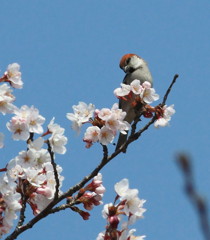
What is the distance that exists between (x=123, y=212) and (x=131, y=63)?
27.0ft

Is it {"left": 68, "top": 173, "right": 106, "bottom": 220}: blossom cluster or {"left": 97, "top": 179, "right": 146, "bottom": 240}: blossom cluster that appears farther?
{"left": 68, "top": 173, "right": 106, "bottom": 220}: blossom cluster

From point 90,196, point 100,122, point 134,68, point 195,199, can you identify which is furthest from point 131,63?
point 195,199

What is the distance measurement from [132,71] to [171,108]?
683 centimetres

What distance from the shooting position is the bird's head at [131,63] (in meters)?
11.0

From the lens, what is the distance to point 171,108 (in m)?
4.08

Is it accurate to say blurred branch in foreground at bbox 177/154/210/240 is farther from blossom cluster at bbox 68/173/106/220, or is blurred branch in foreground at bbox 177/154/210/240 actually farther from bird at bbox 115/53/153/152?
bird at bbox 115/53/153/152

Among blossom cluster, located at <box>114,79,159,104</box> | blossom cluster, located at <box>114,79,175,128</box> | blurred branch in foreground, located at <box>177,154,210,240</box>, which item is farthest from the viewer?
blossom cluster, located at <box>114,79,159,104</box>

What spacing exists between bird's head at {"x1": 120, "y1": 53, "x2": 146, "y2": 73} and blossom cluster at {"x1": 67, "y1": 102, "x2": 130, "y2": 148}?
6875 millimetres

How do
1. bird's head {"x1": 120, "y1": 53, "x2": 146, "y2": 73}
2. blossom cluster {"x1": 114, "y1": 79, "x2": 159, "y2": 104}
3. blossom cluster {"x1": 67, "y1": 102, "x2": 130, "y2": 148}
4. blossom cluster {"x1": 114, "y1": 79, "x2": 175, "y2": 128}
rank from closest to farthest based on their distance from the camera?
blossom cluster {"x1": 67, "y1": 102, "x2": 130, "y2": 148}, blossom cluster {"x1": 114, "y1": 79, "x2": 175, "y2": 128}, blossom cluster {"x1": 114, "y1": 79, "x2": 159, "y2": 104}, bird's head {"x1": 120, "y1": 53, "x2": 146, "y2": 73}

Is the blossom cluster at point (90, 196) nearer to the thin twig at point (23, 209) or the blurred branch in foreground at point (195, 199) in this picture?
the thin twig at point (23, 209)

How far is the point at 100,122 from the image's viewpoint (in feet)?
13.1

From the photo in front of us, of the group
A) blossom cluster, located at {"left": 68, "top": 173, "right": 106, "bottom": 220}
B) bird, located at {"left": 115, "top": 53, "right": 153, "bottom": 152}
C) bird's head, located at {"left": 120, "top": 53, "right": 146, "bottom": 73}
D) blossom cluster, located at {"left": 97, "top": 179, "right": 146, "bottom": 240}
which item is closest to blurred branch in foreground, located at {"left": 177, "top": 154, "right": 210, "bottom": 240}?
blossom cluster, located at {"left": 97, "top": 179, "right": 146, "bottom": 240}

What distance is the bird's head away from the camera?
1096cm

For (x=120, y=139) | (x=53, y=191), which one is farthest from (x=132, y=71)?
(x=53, y=191)
